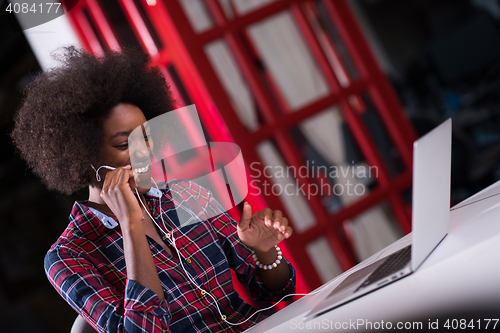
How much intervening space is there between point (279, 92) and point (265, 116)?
0.21m

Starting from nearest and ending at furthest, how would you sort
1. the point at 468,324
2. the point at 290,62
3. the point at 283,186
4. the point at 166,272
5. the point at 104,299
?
the point at 468,324, the point at 104,299, the point at 166,272, the point at 283,186, the point at 290,62

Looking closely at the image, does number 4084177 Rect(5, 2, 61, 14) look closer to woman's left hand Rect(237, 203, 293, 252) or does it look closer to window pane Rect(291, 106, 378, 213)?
window pane Rect(291, 106, 378, 213)

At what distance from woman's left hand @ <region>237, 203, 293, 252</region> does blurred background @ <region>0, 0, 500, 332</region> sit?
0.49 meters

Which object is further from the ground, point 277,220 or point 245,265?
point 277,220

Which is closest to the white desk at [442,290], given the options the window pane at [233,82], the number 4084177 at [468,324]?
the number 4084177 at [468,324]

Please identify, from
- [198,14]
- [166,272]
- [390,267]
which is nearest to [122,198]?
[166,272]

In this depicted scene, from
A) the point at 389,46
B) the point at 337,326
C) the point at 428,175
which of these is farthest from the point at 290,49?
the point at 389,46

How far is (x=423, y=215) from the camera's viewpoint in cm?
69

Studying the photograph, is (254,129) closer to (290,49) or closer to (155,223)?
(290,49)

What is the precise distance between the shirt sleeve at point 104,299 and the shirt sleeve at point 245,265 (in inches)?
15.8

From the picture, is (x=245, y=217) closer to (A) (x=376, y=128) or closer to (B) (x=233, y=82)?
(B) (x=233, y=82)

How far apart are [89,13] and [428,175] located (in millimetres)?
2087

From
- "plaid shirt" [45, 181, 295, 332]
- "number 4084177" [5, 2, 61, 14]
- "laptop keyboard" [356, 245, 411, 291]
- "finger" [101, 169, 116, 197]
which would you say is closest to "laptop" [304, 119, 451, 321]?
"laptop keyboard" [356, 245, 411, 291]

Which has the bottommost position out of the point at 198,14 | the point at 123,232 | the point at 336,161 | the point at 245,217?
A: the point at 336,161
